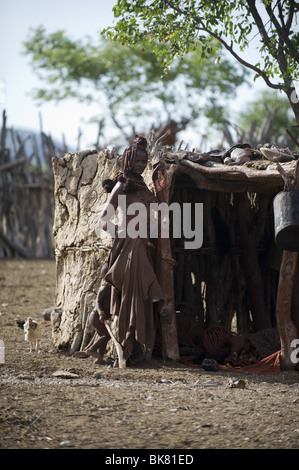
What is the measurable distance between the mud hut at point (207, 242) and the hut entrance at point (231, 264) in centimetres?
1

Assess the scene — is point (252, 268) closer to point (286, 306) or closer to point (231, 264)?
point (231, 264)

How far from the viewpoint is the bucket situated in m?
5.63

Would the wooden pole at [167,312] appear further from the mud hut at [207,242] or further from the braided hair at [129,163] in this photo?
the mud hut at [207,242]

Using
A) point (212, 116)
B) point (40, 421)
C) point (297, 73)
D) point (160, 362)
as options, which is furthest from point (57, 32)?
point (40, 421)

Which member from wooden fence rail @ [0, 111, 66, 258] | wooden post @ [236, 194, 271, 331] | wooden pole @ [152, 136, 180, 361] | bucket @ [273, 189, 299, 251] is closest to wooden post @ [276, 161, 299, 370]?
bucket @ [273, 189, 299, 251]

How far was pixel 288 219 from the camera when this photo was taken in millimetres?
5633

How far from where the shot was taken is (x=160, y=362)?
6.54m

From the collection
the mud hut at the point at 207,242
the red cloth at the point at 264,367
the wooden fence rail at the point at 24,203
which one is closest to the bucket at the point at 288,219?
the mud hut at the point at 207,242

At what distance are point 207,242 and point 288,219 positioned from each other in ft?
8.73

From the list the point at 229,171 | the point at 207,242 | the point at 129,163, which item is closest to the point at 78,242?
the point at 129,163

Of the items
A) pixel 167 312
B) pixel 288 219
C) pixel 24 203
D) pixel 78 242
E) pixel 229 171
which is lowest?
pixel 167 312

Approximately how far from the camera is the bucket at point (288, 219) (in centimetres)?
563

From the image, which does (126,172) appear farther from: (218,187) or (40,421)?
(40,421)
